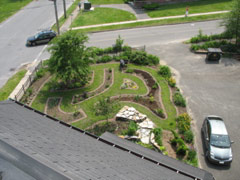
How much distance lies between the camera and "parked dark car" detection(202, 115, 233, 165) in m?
17.0

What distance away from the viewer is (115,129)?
19.8 metres

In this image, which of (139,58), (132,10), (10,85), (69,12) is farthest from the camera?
(132,10)

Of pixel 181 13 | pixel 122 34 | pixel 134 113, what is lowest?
pixel 134 113

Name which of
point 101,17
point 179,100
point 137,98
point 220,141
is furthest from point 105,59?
point 101,17

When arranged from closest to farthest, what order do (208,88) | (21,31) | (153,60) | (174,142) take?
(174,142), (208,88), (153,60), (21,31)

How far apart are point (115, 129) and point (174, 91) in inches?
306

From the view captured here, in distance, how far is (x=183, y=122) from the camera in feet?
65.6

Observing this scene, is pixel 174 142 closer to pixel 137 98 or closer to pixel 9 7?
pixel 137 98

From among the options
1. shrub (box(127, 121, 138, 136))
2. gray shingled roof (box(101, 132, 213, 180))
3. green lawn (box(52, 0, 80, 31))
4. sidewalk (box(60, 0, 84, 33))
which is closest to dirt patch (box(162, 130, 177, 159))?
shrub (box(127, 121, 138, 136))

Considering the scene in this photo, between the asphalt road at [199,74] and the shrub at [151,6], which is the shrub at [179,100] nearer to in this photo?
the asphalt road at [199,74]

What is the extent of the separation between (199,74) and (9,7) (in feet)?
130

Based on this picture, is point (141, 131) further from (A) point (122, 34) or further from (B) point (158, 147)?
(A) point (122, 34)

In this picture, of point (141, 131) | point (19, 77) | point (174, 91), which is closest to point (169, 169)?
point (141, 131)

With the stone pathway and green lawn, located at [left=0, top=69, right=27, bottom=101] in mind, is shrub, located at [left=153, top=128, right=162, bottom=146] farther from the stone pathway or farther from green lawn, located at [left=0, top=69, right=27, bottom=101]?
the stone pathway
